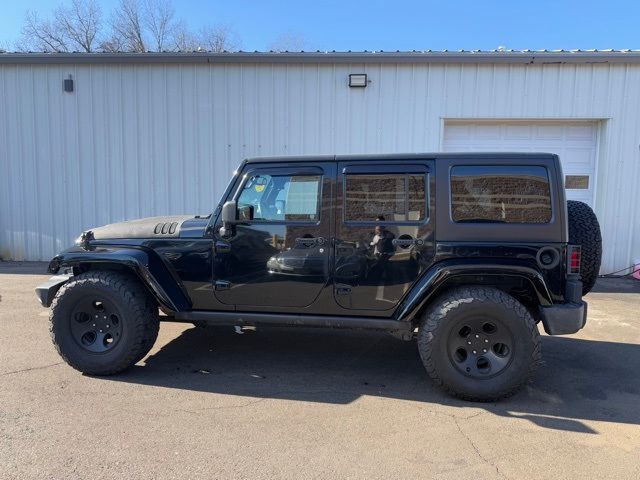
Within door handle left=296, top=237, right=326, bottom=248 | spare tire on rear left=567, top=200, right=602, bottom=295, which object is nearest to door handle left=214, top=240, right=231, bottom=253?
door handle left=296, top=237, right=326, bottom=248

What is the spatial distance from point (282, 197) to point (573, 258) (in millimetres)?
2408

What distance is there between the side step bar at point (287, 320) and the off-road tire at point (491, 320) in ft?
0.98

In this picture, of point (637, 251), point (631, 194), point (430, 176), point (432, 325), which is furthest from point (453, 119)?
point (432, 325)

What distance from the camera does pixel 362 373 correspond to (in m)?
4.09

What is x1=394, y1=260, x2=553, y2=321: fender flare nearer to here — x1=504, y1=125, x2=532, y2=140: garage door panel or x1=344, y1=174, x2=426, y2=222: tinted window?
x1=344, y1=174, x2=426, y2=222: tinted window

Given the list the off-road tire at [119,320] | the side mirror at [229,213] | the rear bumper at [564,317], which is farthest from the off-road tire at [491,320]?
the off-road tire at [119,320]

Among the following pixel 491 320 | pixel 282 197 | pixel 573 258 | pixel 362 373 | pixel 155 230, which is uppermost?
pixel 282 197

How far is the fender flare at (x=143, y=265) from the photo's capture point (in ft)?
12.6

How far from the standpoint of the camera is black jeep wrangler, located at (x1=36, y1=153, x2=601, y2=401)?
11.4 feet

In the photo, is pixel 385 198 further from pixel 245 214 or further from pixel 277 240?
pixel 245 214

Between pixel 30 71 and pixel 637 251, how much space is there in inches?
500

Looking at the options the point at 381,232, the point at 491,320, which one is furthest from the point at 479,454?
the point at 381,232

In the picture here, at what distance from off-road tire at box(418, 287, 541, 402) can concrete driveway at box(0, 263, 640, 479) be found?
0.52ft

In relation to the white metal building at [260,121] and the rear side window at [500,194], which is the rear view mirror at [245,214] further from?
the white metal building at [260,121]
